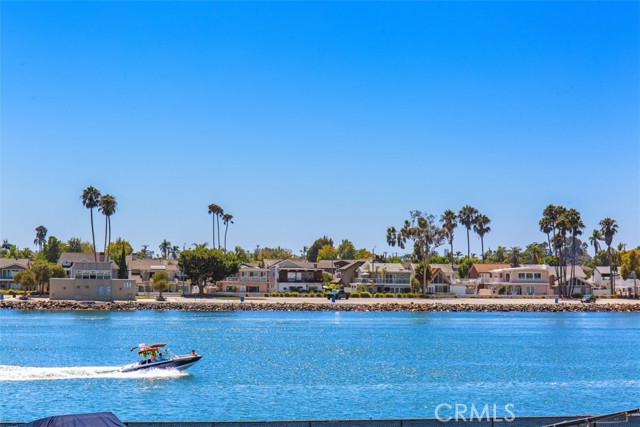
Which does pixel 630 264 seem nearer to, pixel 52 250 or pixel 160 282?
pixel 160 282

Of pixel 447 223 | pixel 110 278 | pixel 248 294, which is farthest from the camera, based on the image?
pixel 447 223

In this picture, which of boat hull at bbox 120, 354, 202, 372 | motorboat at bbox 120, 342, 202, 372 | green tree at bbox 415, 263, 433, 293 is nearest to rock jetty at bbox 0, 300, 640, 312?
green tree at bbox 415, 263, 433, 293

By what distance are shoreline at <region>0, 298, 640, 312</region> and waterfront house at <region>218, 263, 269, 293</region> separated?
65.8 feet

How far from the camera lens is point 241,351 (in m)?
66.4

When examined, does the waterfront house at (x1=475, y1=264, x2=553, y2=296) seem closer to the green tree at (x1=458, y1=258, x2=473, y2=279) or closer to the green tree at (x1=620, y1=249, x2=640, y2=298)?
the green tree at (x1=620, y1=249, x2=640, y2=298)

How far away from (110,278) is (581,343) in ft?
236

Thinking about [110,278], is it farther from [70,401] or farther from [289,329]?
[70,401]

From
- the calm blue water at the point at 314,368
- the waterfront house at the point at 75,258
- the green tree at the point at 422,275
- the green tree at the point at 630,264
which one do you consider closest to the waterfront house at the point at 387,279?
the green tree at the point at 422,275

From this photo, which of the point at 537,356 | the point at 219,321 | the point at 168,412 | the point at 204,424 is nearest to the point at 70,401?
the point at 168,412

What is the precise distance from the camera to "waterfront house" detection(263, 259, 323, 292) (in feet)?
506

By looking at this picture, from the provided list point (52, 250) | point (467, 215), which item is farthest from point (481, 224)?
point (52, 250)

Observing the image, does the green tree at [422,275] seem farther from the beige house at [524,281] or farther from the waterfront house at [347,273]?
the waterfront house at [347,273]

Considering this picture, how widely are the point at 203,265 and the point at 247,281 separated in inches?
801

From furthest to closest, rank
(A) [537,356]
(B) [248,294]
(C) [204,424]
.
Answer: (B) [248,294]
(A) [537,356]
(C) [204,424]
